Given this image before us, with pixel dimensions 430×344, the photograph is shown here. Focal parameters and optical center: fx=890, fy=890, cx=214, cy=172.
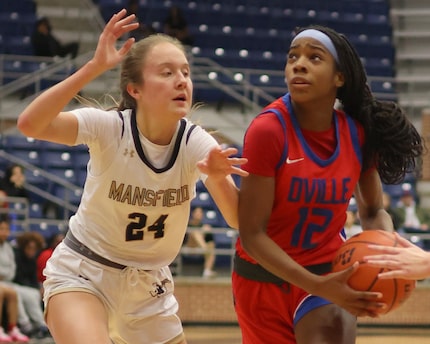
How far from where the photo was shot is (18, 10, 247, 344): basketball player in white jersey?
3.65 metres

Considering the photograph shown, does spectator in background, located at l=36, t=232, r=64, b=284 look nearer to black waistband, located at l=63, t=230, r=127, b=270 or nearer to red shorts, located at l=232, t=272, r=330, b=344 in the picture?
black waistband, located at l=63, t=230, r=127, b=270

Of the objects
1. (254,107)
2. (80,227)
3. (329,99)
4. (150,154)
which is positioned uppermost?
(329,99)

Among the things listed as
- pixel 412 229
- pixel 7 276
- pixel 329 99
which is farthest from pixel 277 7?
pixel 329 99

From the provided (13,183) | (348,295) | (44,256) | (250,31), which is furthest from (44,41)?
(348,295)

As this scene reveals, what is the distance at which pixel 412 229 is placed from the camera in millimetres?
11859

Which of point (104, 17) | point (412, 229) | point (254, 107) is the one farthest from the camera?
point (104, 17)

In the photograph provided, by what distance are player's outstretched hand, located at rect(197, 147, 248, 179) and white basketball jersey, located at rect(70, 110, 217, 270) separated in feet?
0.86

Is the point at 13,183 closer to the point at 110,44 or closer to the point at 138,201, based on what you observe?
the point at 138,201

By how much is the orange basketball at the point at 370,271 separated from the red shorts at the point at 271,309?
27 cm

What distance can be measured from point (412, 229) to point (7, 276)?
5439 millimetres

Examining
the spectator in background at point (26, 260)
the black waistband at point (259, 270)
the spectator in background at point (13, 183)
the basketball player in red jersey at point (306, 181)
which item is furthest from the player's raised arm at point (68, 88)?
the spectator in background at point (13, 183)

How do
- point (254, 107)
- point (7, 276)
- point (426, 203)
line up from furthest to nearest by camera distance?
point (426, 203) → point (254, 107) → point (7, 276)

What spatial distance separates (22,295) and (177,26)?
607 cm

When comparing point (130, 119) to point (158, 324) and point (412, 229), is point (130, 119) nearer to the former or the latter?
point (158, 324)
